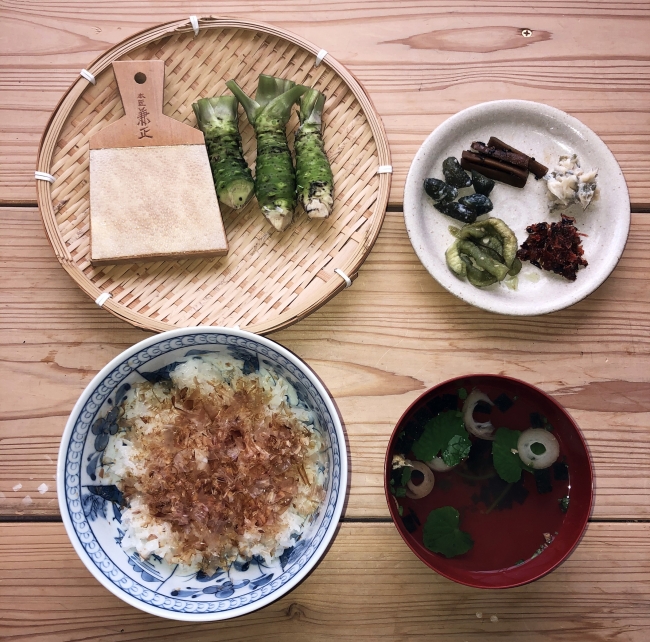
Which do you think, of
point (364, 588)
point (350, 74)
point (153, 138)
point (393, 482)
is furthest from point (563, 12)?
point (364, 588)

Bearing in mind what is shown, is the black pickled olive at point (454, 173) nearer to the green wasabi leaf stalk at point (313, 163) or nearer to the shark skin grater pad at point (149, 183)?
the green wasabi leaf stalk at point (313, 163)

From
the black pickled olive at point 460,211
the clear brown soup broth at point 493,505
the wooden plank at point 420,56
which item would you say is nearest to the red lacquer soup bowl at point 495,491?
the clear brown soup broth at point 493,505

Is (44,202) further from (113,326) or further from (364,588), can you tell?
(364,588)

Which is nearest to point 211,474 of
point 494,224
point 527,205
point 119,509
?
point 119,509

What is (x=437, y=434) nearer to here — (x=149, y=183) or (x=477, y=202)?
(x=477, y=202)

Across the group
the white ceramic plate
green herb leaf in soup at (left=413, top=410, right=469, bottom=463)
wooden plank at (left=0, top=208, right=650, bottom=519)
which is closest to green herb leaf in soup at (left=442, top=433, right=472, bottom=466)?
green herb leaf in soup at (left=413, top=410, right=469, bottom=463)
